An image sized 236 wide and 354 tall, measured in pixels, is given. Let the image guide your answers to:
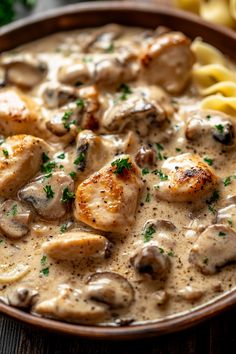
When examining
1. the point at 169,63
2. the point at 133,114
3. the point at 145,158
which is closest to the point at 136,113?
the point at 133,114

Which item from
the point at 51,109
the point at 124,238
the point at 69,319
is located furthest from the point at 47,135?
the point at 69,319

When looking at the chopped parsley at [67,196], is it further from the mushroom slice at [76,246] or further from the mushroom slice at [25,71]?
the mushroom slice at [25,71]

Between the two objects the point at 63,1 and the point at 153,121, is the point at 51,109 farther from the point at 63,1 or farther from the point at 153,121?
the point at 63,1

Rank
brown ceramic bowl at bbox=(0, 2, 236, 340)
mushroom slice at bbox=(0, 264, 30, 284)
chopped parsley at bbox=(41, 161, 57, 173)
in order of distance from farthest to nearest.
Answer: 1. brown ceramic bowl at bbox=(0, 2, 236, 340)
2. chopped parsley at bbox=(41, 161, 57, 173)
3. mushroom slice at bbox=(0, 264, 30, 284)

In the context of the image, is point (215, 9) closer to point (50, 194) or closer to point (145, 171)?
point (145, 171)

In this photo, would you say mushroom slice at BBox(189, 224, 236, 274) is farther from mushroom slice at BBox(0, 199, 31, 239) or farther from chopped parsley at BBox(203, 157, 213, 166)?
mushroom slice at BBox(0, 199, 31, 239)

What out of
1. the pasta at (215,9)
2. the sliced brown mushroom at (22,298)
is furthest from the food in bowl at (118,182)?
the pasta at (215,9)

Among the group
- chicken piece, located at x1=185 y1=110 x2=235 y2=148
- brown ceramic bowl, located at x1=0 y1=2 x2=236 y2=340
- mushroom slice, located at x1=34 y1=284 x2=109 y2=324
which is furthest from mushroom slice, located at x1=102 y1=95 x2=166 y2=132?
mushroom slice, located at x1=34 y1=284 x2=109 y2=324
